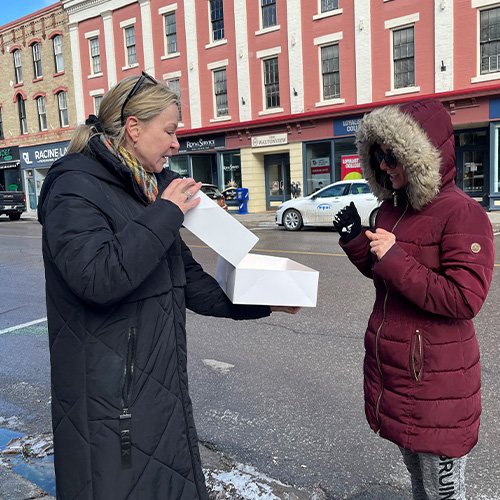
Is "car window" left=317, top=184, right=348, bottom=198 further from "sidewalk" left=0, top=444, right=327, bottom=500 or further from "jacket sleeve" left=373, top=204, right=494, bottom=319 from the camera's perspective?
"jacket sleeve" left=373, top=204, right=494, bottom=319

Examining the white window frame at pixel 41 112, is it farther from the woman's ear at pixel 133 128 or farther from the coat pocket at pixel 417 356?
the coat pocket at pixel 417 356

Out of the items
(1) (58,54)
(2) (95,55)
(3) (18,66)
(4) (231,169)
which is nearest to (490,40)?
(4) (231,169)

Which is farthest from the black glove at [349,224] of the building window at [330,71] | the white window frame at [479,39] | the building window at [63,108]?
the building window at [63,108]

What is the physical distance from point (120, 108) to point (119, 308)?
656mm

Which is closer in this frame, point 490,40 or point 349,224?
point 349,224

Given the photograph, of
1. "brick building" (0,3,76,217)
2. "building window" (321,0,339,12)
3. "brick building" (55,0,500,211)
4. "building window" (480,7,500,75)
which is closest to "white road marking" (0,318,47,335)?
"brick building" (55,0,500,211)

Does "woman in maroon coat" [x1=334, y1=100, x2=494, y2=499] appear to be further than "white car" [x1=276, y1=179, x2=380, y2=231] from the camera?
No

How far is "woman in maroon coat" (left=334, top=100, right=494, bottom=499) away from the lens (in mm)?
1941

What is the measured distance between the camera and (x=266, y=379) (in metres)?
4.50

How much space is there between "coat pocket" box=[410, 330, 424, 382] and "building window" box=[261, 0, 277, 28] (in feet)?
71.3

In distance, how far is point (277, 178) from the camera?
2336 cm

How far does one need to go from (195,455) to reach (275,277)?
68 cm

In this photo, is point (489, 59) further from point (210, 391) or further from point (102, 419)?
point (102, 419)

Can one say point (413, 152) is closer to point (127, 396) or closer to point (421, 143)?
point (421, 143)
